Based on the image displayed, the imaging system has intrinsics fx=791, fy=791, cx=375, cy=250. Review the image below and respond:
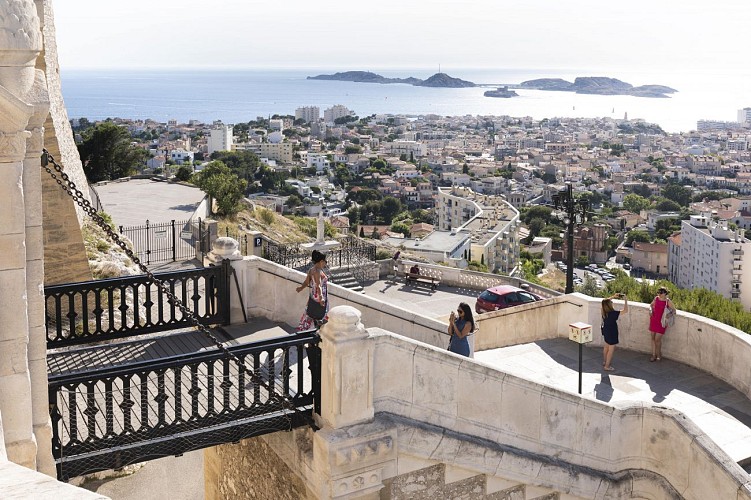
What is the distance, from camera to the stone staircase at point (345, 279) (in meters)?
21.9

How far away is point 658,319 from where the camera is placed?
1037cm

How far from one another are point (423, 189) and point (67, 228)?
15065 cm

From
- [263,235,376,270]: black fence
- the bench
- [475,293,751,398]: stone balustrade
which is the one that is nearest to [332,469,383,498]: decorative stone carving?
[475,293,751,398]: stone balustrade

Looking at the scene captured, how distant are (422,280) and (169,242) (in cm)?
726

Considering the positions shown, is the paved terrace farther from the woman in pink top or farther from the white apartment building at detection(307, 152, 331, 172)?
the white apartment building at detection(307, 152, 331, 172)

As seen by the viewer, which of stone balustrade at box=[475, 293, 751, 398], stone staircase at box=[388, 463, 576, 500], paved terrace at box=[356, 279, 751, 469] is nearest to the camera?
stone staircase at box=[388, 463, 576, 500]

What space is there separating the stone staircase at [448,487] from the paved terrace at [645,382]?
141cm

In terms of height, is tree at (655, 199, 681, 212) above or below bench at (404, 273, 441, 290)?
below

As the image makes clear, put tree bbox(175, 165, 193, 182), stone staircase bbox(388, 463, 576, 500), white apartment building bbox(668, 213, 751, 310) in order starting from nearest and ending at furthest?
stone staircase bbox(388, 463, 576, 500) → tree bbox(175, 165, 193, 182) → white apartment building bbox(668, 213, 751, 310)

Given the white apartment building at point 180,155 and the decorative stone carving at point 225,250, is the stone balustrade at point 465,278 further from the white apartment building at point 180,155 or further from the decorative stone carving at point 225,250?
the white apartment building at point 180,155

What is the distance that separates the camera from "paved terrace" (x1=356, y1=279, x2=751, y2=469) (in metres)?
8.72

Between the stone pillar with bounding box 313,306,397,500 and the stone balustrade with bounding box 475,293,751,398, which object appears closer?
A: the stone pillar with bounding box 313,306,397,500

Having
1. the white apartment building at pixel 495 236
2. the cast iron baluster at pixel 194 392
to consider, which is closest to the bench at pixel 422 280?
the cast iron baluster at pixel 194 392

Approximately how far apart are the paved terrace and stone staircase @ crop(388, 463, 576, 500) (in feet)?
4.63
